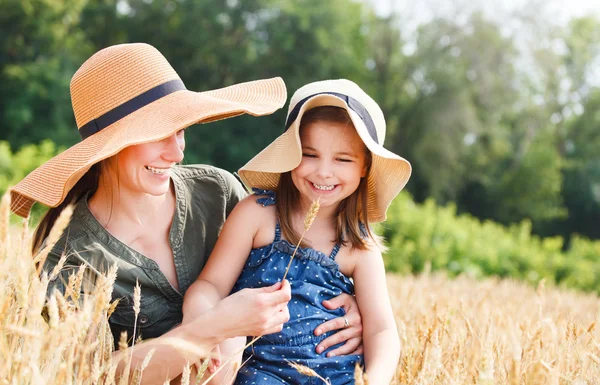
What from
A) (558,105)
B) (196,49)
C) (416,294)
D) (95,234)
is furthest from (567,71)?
(95,234)

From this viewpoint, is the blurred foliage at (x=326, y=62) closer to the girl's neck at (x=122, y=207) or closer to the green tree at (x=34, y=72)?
the green tree at (x=34, y=72)

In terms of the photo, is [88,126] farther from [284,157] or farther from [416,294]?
[416,294]

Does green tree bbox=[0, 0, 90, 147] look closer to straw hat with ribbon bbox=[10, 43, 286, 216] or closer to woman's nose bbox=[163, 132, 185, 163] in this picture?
straw hat with ribbon bbox=[10, 43, 286, 216]

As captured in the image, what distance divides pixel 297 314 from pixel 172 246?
0.61 meters

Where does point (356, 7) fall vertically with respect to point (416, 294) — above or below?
above

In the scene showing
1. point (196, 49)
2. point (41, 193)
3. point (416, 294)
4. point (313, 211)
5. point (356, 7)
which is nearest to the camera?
point (313, 211)

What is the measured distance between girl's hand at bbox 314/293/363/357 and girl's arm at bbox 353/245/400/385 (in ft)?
0.10

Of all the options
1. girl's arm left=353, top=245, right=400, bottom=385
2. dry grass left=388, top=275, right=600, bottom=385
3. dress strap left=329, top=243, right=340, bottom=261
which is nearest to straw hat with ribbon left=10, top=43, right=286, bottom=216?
dress strap left=329, top=243, right=340, bottom=261

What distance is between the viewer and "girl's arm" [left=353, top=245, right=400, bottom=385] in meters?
2.36

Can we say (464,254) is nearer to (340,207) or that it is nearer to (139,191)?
(340,207)

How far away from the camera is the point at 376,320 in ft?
8.27

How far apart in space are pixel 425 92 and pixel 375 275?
26.2 m

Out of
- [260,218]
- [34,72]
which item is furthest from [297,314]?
[34,72]

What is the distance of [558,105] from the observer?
32938mm
